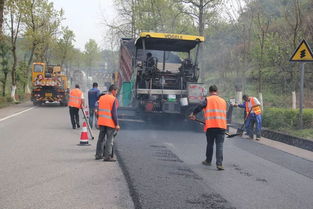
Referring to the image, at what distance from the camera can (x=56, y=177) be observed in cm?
616

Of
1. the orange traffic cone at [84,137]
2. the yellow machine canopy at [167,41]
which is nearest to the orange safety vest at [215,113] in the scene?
the orange traffic cone at [84,137]

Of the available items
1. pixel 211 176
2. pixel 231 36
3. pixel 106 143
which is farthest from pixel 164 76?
pixel 231 36

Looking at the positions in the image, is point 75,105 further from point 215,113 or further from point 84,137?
point 215,113

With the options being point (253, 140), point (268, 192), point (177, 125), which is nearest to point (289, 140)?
point (253, 140)

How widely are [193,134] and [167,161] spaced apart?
15.1ft

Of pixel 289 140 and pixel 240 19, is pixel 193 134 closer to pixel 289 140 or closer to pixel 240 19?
pixel 289 140

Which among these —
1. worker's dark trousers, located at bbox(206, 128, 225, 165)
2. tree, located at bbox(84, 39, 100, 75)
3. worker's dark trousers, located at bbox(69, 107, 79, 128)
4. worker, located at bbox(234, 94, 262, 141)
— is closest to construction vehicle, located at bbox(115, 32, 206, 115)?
worker, located at bbox(234, 94, 262, 141)

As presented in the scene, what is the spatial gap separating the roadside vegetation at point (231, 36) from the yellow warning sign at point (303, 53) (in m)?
1.90

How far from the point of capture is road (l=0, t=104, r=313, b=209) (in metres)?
5.04

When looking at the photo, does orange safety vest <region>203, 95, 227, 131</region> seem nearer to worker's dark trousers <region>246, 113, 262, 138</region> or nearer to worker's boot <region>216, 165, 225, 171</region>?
worker's boot <region>216, 165, 225, 171</region>

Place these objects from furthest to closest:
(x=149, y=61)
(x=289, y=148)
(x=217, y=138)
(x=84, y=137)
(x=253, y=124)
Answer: (x=149, y=61) < (x=253, y=124) < (x=289, y=148) < (x=84, y=137) < (x=217, y=138)

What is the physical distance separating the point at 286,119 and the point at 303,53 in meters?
2.41

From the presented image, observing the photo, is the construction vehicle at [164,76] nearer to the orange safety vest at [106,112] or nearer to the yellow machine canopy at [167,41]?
the yellow machine canopy at [167,41]

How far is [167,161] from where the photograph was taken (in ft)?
25.1
